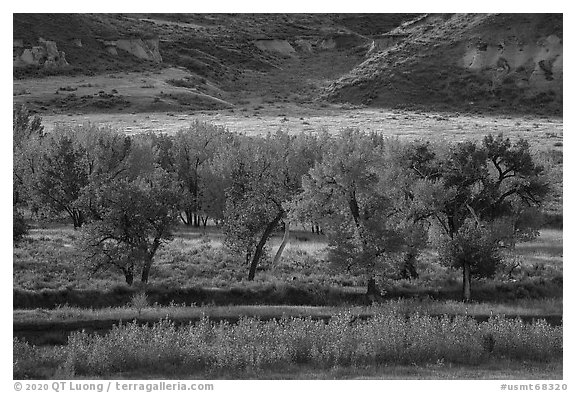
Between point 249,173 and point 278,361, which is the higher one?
point 249,173

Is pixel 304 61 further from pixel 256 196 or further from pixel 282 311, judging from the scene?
pixel 282 311

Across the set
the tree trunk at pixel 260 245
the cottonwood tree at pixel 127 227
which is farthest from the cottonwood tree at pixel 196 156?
the cottonwood tree at pixel 127 227

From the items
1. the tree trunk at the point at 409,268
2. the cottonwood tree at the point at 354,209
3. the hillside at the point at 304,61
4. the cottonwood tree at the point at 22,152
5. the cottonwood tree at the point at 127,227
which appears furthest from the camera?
the hillside at the point at 304,61

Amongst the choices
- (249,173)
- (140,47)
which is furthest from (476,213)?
(140,47)

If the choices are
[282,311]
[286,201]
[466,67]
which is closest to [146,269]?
[286,201]

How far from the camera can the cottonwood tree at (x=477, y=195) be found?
124ft

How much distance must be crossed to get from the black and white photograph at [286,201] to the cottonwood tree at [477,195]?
5.7 inches

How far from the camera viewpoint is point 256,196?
41875mm

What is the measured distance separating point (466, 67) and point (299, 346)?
5600cm

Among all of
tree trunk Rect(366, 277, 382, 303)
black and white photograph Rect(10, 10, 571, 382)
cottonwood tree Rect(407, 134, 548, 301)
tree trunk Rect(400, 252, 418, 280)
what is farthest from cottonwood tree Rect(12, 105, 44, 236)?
cottonwood tree Rect(407, 134, 548, 301)

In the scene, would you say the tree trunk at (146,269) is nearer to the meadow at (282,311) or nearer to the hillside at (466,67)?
the meadow at (282,311)
